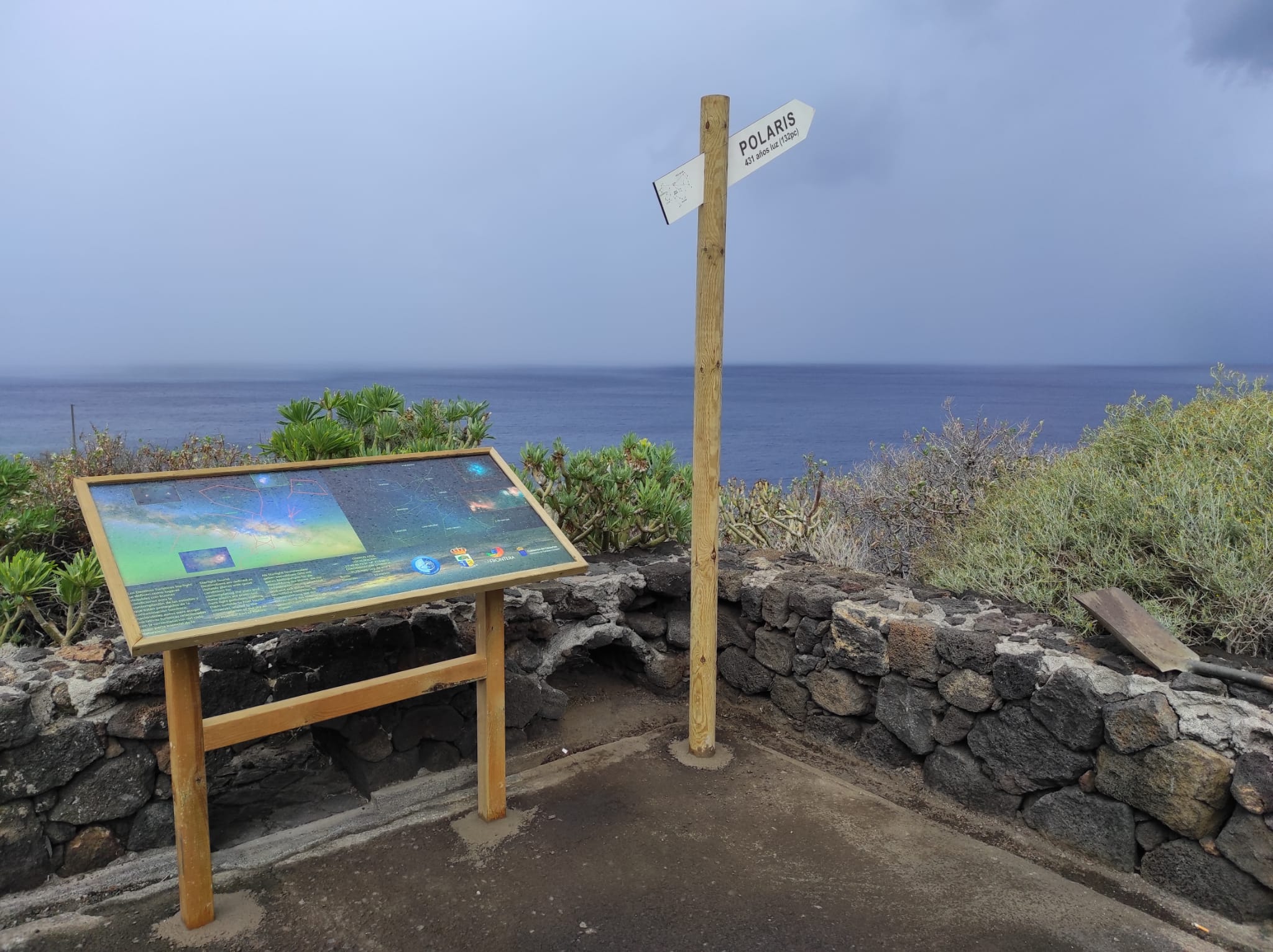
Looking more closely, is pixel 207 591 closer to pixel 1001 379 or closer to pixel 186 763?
pixel 186 763

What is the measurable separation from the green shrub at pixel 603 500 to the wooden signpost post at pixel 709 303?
111 cm

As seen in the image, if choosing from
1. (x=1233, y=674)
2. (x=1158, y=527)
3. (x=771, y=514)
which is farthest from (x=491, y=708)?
(x=771, y=514)

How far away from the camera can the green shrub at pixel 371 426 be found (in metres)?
4.62

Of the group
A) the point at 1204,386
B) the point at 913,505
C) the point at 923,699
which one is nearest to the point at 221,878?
the point at 923,699

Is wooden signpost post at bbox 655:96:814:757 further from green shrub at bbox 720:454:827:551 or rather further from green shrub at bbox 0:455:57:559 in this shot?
green shrub at bbox 0:455:57:559

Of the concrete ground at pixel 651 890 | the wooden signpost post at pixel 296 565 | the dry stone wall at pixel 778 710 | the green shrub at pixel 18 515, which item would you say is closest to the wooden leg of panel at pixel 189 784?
the wooden signpost post at pixel 296 565

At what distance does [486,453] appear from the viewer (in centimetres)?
391

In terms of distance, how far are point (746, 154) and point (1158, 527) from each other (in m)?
2.70

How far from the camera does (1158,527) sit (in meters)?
4.21

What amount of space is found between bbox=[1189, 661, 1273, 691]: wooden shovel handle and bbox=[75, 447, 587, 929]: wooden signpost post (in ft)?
7.98

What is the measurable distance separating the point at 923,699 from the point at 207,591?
9.95ft

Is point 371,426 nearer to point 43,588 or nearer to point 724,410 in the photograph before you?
point 43,588

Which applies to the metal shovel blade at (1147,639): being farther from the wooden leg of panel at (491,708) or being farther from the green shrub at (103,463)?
the green shrub at (103,463)

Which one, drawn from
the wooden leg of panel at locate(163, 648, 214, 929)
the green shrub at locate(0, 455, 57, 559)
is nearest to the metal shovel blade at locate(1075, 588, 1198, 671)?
the wooden leg of panel at locate(163, 648, 214, 929)
